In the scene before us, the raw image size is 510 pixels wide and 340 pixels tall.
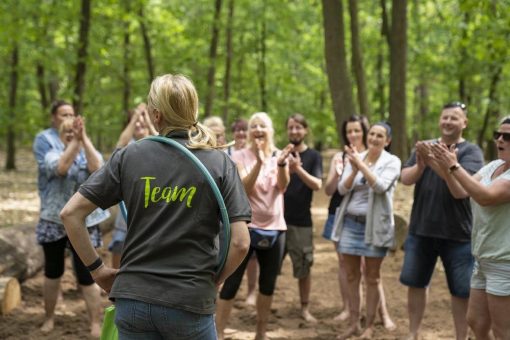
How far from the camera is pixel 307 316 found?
6.65 m

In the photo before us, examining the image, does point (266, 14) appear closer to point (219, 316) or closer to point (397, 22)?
point (397, 22)

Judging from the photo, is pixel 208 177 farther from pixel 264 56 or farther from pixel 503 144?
pixel 264 56

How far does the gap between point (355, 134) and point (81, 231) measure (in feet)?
13.2

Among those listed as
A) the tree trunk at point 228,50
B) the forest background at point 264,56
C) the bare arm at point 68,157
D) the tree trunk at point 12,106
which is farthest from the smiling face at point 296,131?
the tree trunk at point 12,106

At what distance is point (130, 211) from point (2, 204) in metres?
12.0

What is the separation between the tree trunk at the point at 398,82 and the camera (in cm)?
1308

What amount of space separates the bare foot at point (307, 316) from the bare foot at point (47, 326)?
8.45ft

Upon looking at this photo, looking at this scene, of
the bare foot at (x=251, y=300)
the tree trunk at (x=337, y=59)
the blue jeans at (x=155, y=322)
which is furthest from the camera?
the tree trunk at (x=337, y=59)

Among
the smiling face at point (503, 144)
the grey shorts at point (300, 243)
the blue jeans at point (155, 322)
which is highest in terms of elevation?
the smiling face at point (503, 144)

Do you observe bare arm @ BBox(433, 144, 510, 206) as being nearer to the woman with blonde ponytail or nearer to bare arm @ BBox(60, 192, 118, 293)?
the woman with blonde ponytail

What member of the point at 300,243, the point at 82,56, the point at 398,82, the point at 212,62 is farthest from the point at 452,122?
the point at 212,62

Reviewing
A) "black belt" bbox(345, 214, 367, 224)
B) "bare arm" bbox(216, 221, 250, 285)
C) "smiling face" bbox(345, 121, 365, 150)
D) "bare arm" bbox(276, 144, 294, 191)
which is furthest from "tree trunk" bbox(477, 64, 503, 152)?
"bare arm" bbox(216, 221, 250, 285)

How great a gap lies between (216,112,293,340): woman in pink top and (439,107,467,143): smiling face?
4.28 ft

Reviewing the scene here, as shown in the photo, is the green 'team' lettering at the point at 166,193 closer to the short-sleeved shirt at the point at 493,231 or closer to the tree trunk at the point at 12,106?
the short-sleeved shirt at the point at 493,231
